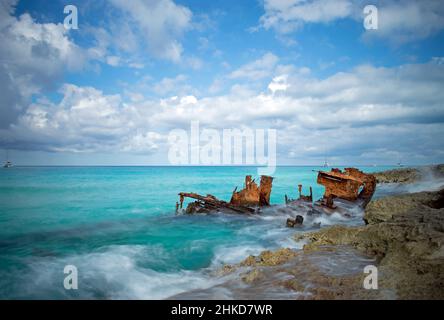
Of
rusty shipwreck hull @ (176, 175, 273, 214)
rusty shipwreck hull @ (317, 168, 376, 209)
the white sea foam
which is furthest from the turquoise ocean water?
rusty shipwreck hull @ (317, 168, 376, 209)

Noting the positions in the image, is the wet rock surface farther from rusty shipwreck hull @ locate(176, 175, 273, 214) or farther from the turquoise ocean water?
rusty shipwreck hull @ locate(176, 175, 273, 214)

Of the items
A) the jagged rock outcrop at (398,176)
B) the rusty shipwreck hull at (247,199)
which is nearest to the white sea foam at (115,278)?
the rusty shipwreck hull at (247,199)

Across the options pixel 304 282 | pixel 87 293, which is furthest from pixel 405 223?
pixel 87 293

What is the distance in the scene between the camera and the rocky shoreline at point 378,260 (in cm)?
480

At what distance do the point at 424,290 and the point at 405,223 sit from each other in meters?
3.36

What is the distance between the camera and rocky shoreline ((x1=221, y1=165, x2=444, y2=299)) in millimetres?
4805

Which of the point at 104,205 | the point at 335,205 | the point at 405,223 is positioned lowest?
the point at 104,205

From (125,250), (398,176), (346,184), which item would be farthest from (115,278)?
(398,176)

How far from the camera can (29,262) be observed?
982cm

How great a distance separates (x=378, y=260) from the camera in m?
6.62

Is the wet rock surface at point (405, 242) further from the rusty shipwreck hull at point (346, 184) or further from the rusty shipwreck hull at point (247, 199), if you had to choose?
the rusty shipwreck hull at point (247, 199)

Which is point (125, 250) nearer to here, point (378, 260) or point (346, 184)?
point (378, 260)
